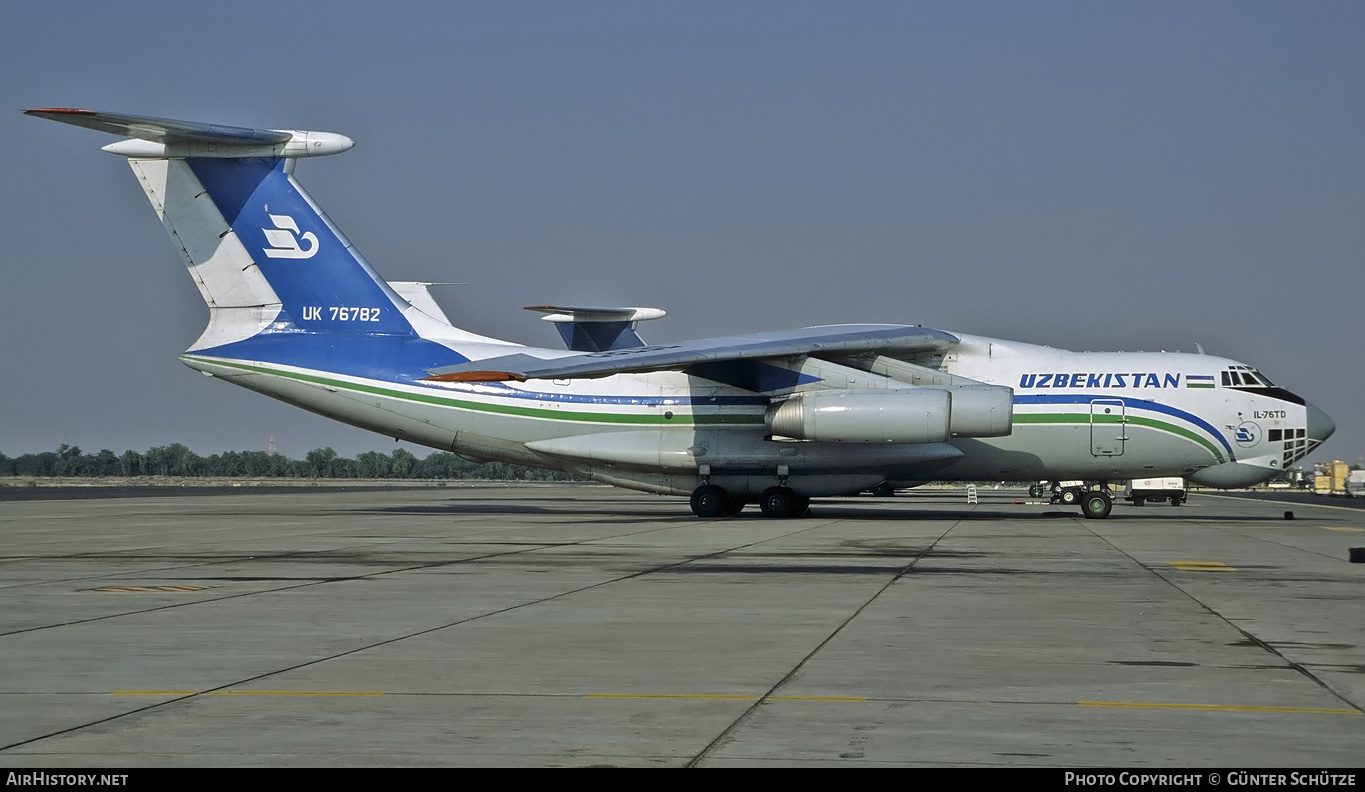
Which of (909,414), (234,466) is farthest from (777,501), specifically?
(234,466)

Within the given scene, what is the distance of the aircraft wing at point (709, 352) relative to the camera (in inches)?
894

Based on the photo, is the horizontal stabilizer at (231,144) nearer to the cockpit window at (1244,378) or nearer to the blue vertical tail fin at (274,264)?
the blue vertical tail fin at (274,264)

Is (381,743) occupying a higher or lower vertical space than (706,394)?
lower

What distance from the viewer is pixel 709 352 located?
2330 centimetres

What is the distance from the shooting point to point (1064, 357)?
25.6m

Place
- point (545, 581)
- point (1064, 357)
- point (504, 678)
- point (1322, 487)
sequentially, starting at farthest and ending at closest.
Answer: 1. point (1322, 487)
2. point (1064, 357)
3. point (545, 581)
4. point (504, 678)

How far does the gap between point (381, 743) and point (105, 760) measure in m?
1.04

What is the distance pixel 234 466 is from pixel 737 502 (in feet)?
249

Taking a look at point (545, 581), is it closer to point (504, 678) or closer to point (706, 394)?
point (504, 678)

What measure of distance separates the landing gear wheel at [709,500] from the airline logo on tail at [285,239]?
29.9 ft
